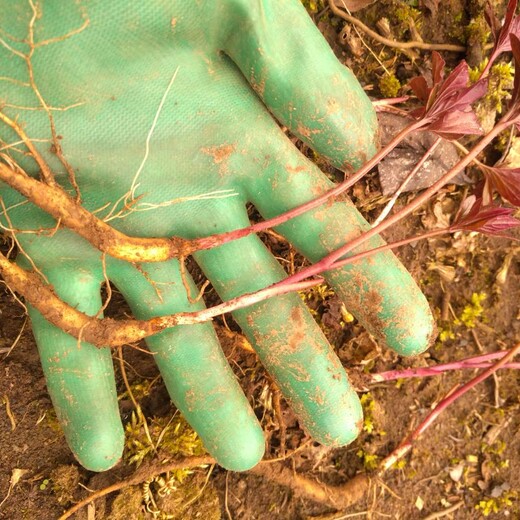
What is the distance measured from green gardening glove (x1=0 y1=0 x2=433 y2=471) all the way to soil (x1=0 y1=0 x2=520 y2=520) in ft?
0.97

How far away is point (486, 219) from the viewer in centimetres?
161

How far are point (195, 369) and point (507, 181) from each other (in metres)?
1.17

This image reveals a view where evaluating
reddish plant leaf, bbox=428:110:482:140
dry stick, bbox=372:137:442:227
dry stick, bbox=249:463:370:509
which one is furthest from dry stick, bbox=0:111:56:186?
dry stick, bbox=249:463:370:509

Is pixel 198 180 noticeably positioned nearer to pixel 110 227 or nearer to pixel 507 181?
pixel 110 227

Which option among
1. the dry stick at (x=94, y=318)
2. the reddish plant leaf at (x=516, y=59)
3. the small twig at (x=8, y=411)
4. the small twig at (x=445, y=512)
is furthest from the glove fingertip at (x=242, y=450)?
the reddish plant leaf at (x=516, y=59)

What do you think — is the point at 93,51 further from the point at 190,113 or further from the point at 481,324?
the point at 481,324

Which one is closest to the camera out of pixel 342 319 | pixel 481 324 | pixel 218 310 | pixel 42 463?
pixel 218 310

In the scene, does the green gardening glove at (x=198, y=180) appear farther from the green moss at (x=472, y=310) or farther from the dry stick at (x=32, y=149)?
the green moss at (x=472, y=310)

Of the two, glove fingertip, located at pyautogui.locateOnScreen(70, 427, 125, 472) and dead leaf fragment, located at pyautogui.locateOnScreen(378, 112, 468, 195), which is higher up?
dead leaf fragment, located at pyautogui.locateOnScreen(378, 112, 468, 195)

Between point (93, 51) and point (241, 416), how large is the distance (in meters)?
1.16

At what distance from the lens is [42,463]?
1.84 m

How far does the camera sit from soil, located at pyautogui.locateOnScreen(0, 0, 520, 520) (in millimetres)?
1837

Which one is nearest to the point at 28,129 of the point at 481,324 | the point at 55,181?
the point at 55,181

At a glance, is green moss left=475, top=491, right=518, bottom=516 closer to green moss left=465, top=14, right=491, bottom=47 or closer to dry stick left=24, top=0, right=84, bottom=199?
green moss left=465, top=14, right=491, bottom=47
